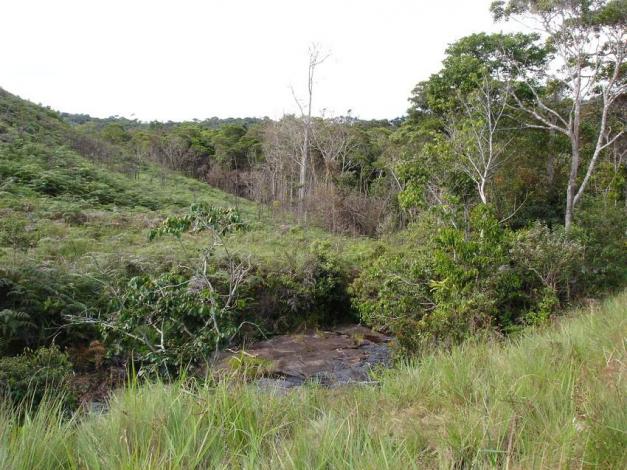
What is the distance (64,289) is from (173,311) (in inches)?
160

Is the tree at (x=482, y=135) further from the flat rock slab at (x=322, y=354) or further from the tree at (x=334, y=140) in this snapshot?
the tree at (x=334, y=140)

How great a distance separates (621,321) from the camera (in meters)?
5.34

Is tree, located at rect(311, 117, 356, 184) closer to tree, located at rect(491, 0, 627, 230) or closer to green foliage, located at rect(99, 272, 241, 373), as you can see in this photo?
tree, located at rect(491, 0, 627, 230)

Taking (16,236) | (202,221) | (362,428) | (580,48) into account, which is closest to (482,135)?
(580,48)

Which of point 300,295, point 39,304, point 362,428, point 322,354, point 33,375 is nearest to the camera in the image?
point 362,428

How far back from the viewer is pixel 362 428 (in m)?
2.75

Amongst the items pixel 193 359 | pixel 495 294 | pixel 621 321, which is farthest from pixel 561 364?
pixel 495 294

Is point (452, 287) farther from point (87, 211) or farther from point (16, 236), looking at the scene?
point (87, 211)

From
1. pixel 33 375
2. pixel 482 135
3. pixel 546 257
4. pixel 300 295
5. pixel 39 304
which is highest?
pixel 482 135

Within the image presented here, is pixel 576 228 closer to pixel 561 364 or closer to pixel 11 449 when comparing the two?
pixel 561 364

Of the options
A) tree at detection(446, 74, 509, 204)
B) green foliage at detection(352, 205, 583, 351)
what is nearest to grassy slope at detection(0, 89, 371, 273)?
tree at detection(446, 74, 509, 204)

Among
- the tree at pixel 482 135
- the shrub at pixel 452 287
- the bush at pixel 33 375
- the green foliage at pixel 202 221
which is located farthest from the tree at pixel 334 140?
the bush at pixel 33 375

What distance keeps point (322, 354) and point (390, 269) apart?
2574mm

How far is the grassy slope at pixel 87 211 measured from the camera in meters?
13.0
